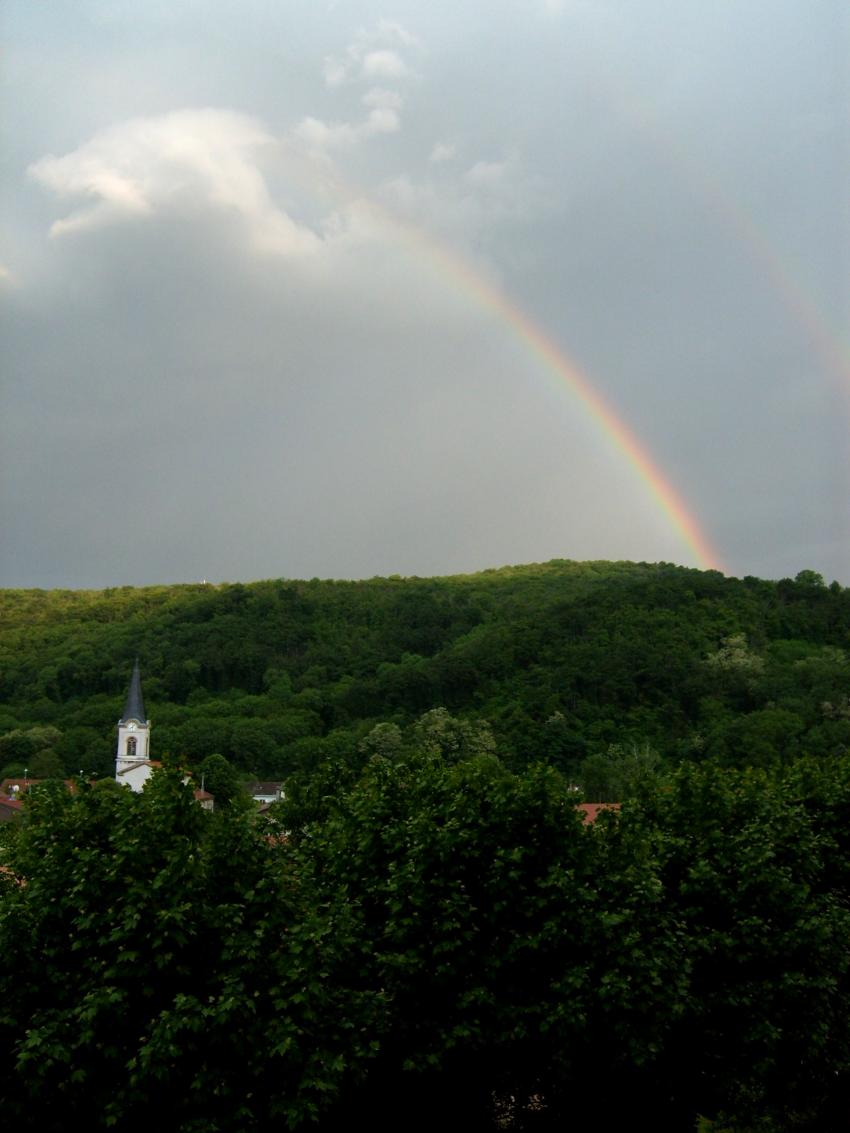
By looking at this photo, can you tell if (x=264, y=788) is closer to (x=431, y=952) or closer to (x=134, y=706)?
(x=134, y=706)

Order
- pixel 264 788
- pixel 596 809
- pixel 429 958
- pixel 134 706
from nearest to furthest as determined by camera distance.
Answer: pixel 429 958, pixel 596 809, pixel 264 788, pixel 134 706

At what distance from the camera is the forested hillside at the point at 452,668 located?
3962 inches

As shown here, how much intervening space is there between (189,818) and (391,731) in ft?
282

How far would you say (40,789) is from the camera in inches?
708

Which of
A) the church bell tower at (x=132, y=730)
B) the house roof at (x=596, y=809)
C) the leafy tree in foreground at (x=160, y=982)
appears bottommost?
the leafy tree in foreground at (x=160, y=982)

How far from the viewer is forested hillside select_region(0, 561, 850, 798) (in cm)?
10062

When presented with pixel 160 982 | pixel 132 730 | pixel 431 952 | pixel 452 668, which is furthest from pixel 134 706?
pixel 160 982

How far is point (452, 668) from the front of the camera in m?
118

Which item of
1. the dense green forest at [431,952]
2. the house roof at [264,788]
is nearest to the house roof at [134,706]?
the house roof at [264,788]

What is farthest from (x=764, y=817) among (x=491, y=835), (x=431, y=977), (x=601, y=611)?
(x=601, y=611)

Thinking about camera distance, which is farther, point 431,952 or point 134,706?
point 134,706

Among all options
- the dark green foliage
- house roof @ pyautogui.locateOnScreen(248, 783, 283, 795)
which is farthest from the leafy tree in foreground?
house roof @ pyautogui.locateOnScreen(248, 783, 283, 795)

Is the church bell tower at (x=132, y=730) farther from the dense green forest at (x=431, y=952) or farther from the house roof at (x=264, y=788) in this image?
the dense green forest at (x=431, y=952)

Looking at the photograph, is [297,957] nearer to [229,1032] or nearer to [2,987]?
[229,1032]
